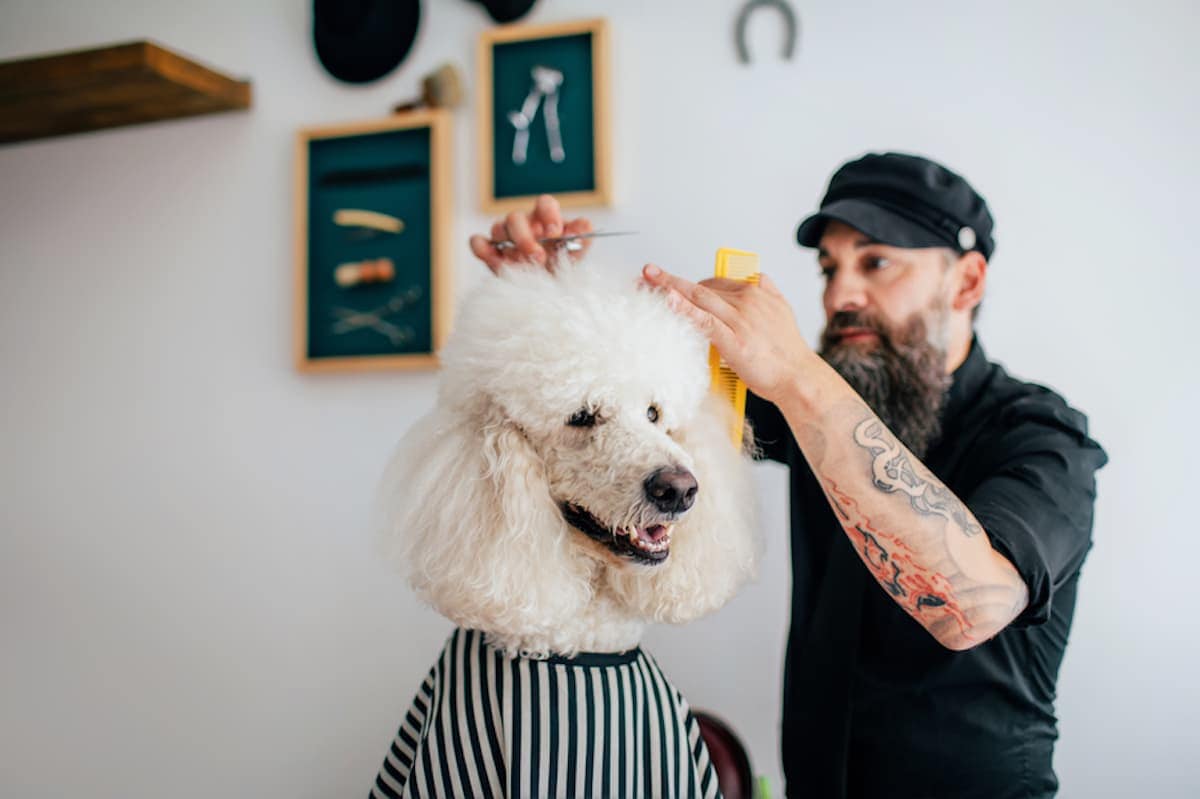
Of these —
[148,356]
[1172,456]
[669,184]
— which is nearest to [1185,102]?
[1172,456]

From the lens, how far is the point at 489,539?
0.86 m

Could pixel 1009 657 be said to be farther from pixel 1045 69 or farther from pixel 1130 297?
pixel 1045 69

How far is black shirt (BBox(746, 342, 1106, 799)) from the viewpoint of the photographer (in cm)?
97

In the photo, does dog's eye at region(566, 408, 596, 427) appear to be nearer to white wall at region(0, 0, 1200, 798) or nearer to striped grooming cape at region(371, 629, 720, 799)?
striped grooming cape at region(371, 629, 720, 799)

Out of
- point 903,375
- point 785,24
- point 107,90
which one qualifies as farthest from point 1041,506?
point 107,90

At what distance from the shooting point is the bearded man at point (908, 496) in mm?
870

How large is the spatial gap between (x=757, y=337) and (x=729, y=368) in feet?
0.41

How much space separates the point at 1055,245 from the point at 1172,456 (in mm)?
404

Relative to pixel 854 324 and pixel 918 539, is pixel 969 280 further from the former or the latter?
pixel 918 539

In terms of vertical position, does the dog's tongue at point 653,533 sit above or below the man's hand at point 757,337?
below

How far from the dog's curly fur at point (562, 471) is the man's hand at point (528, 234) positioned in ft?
0.47

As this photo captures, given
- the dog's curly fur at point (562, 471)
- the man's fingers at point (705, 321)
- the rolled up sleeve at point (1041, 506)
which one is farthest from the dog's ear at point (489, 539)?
the rolled up sleeve at point (1041, 506)

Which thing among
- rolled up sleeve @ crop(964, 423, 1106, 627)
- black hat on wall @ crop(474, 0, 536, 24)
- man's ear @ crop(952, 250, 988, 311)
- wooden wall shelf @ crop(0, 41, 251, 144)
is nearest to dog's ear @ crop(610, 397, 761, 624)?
rolled up sleeve @ crop(964, 423, 1106, 627)

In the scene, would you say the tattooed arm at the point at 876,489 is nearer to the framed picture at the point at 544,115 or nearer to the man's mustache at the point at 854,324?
the man's mustache at the point at 854,324
